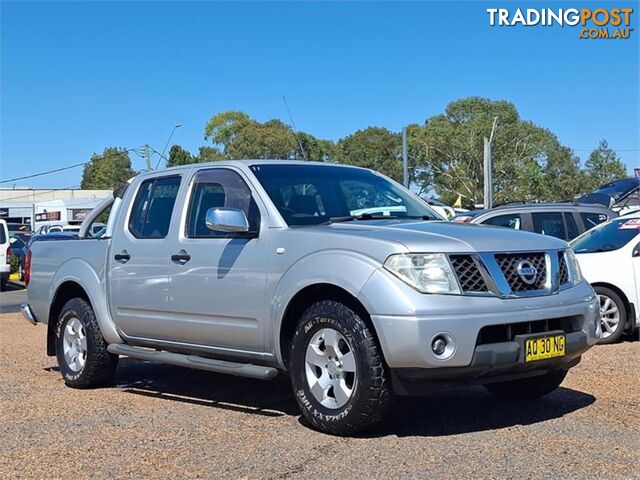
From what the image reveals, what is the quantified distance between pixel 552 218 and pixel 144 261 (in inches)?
298

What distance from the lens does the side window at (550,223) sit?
12688 mm

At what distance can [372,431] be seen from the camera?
17.8 ft

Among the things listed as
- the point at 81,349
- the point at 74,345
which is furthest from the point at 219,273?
the point at 74,345

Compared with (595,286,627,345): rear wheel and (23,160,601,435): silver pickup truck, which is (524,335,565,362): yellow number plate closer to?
(23,160,601,435): silver pickup truck

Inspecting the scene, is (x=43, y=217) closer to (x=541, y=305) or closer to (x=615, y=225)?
(x=615, y=225)

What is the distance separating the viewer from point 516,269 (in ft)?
17.8

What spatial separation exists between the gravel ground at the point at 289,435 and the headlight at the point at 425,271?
3.13ft

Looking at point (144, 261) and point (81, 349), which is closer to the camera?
point (144, 261)

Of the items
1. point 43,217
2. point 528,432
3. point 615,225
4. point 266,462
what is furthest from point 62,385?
point 43,217

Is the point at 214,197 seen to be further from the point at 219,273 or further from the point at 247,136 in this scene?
the point at 247,136

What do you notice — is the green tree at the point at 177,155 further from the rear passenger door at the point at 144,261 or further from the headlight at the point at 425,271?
the headlight at the point at 425,271

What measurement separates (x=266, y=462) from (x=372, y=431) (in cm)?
82

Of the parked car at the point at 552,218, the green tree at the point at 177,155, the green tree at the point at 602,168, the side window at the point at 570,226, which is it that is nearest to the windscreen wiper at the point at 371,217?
the parked car at the point at 552,218

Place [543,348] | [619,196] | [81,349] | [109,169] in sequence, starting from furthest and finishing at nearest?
[109,169]
[619,196]
[81,349]
[543,348]
